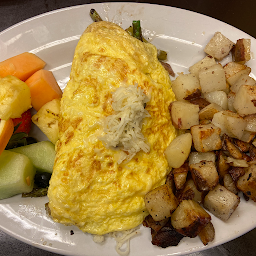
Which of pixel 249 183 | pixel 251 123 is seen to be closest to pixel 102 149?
pixel 249 183

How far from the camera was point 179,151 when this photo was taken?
206 centimetres

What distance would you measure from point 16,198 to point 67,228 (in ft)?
2.24

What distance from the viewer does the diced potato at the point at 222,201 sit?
6.47 feet

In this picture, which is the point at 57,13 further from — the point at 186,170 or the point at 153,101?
the point at 186,170

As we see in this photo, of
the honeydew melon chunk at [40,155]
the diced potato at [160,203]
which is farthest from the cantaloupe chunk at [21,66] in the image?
the diced potato at [160,203]

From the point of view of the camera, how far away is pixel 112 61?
208 centimetres

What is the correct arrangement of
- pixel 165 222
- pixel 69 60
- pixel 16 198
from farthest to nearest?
pixel 69 60
pixel 16 198
pixel 165 222

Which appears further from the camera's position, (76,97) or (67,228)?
(67,228)

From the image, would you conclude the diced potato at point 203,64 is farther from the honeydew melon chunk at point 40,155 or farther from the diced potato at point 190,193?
the honeydew melon chunk at point 40,155

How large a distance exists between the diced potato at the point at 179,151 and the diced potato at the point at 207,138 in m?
0.09

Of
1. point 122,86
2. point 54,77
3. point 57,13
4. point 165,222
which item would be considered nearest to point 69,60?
point 54,77

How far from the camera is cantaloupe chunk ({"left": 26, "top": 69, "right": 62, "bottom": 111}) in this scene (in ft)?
8.20

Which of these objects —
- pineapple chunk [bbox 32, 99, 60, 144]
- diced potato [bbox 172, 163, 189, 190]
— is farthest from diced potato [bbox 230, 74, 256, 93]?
pineapple chunk [bbox 32, 99, 60, 144]

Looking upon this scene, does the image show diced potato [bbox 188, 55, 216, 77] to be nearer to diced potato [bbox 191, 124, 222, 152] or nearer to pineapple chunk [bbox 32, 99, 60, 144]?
diced potato [bbox 191, 124, 222, 152]
